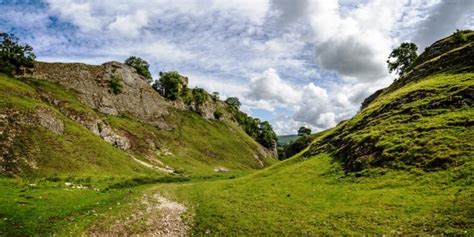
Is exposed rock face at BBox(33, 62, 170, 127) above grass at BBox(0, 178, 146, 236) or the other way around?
above

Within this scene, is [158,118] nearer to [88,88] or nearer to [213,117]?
[88,88]

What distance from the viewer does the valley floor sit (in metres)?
24.9

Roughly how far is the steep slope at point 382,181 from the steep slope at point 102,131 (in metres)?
27.9

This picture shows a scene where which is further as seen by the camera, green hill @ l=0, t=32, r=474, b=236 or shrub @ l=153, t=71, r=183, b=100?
shrub @ l=153, t=71, r=183, b=100

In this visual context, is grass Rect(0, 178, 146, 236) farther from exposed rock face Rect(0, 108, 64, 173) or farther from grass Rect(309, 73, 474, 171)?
grass Rect(309, 73, 474, 171)

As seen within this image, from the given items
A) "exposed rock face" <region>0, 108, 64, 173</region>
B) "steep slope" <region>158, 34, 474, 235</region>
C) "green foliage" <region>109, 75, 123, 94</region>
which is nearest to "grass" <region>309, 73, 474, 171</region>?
"steep slope" <region>158, 34, 474, 235</region>

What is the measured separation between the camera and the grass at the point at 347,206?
24.2m

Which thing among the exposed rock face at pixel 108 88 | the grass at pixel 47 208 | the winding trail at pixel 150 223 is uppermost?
the exposed rock face at pixel 108 88

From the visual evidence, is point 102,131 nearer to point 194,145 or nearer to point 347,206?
point 194,145

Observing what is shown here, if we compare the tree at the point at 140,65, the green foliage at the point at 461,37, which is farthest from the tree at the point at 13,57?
the green foliage at the point at 461,37

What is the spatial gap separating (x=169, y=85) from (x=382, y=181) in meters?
153

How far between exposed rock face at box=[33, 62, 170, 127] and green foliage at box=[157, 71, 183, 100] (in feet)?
48.1

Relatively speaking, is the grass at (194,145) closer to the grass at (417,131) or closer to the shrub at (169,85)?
the shrub at (169,85)

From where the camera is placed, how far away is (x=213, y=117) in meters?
199
